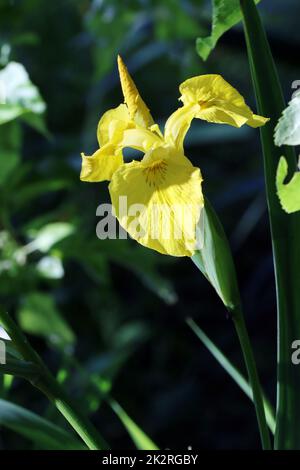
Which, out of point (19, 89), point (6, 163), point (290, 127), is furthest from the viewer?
point (6, 163)

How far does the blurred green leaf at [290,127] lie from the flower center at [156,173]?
55 millimetres

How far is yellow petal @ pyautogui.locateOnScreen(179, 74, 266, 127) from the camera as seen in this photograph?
323mm

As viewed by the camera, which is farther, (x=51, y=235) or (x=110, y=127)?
(x=51, y=235)

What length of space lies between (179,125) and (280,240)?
0.23 ft

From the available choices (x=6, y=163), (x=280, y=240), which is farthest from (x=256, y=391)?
(x=6, y=163)

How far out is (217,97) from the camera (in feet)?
1.07

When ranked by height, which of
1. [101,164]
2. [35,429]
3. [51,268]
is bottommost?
[35,429]

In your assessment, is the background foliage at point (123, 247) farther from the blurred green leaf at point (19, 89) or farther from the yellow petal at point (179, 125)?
the yellow petal at point (179, 125)

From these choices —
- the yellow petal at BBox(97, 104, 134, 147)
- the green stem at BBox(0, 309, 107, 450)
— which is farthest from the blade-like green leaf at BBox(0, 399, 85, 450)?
the yellow petal at BBox(97, 104, 134, 147)

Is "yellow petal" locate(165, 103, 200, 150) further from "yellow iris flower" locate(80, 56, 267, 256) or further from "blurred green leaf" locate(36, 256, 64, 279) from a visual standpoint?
"blurred green leaf" locate(36, 256, 64, 279)

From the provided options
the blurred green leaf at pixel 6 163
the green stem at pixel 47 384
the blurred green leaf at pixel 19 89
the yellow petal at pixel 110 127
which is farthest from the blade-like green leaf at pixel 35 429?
the blurred green leaf at pixel 6 163

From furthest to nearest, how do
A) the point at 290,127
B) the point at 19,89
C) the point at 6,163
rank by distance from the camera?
the point at 6,163 → the point at 19,89 → the point at 290,127

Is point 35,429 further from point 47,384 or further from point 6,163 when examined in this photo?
point 6,163

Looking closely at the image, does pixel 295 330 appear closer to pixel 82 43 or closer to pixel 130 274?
pixel 130 274
